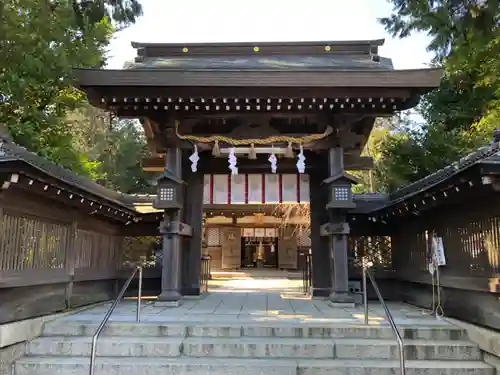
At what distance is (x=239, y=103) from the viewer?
8109mm

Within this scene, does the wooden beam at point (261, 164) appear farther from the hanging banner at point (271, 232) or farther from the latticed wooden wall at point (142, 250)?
the hanging banner at point (271, 232)

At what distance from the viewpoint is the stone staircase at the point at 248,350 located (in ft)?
16.0

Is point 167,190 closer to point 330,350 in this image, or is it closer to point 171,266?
point 171,266

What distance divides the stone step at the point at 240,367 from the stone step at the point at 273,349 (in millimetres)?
125

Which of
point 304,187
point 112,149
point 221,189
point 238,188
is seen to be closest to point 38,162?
point 221,189

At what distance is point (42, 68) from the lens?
36.3 ft

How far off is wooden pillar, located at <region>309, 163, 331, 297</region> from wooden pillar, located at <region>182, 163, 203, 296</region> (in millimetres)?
2635

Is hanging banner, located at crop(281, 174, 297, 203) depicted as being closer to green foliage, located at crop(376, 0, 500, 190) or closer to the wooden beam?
the wooden beam

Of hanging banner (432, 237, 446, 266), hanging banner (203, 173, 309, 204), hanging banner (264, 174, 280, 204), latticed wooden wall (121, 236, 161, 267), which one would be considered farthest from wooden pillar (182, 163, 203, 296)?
hanging banner (432, 237, 446, 266)

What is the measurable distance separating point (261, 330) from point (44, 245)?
358cm

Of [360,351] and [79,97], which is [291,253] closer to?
[79,97]

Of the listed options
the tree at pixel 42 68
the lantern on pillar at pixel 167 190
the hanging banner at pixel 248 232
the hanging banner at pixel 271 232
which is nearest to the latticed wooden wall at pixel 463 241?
the lantern on pillar at pixel 167 190

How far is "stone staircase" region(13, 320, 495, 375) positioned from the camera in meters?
4.89

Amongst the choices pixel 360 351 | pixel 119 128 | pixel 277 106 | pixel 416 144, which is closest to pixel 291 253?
pixel 416 144
